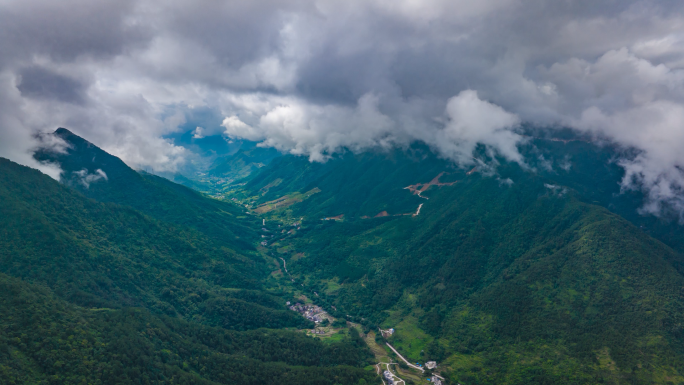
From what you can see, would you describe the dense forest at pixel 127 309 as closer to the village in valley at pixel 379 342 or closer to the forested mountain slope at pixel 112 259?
the forested mountain slope at pixel 112 259

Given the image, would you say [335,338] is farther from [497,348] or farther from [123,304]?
[123,304]

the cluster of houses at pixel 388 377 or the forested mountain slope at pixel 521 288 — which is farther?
the cluster of houses at pixel 388 377

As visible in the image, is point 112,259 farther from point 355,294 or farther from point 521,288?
point 521,288

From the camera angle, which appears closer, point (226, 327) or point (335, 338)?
point (226, 327)

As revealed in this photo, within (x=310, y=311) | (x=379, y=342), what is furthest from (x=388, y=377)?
(x=310, y=311)

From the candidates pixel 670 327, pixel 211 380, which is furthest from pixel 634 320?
pixel 211 380

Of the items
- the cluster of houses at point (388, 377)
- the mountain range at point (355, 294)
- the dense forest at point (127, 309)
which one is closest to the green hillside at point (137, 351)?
the dense forest at point (127, 309)
